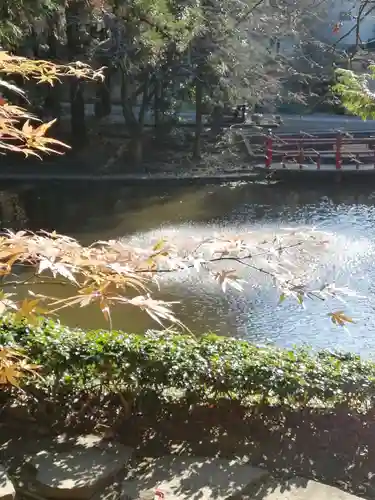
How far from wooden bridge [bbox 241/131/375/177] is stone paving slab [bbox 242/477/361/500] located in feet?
47.5

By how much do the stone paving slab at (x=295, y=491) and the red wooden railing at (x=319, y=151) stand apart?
14.5 m

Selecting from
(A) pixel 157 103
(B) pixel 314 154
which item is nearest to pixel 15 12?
(A) pixel 157 103

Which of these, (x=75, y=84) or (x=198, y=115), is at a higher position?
(x=75, y=84)

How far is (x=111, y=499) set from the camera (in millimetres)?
3713

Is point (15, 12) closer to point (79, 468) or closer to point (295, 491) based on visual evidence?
point (79, 468)

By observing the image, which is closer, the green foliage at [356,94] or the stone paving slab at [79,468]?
the stone paving slab at [79,468]

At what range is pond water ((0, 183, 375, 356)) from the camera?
8.27 m

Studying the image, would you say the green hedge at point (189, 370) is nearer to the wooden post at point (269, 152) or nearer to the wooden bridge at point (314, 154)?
the wooden post at point (269, 152)

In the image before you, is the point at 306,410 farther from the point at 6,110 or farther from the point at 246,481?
the point at 6,110

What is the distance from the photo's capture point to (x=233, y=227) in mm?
13578

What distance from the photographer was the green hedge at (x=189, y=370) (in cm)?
417

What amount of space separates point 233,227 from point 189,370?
9.52m

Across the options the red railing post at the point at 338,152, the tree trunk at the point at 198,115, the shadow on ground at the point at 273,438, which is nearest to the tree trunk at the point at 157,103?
the tree trunk at the point at 198,115

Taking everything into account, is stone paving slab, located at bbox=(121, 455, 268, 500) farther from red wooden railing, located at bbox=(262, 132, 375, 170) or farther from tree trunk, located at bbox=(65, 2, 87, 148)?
red wooden railing, located at bbox=(262, 132, 375, 170)
